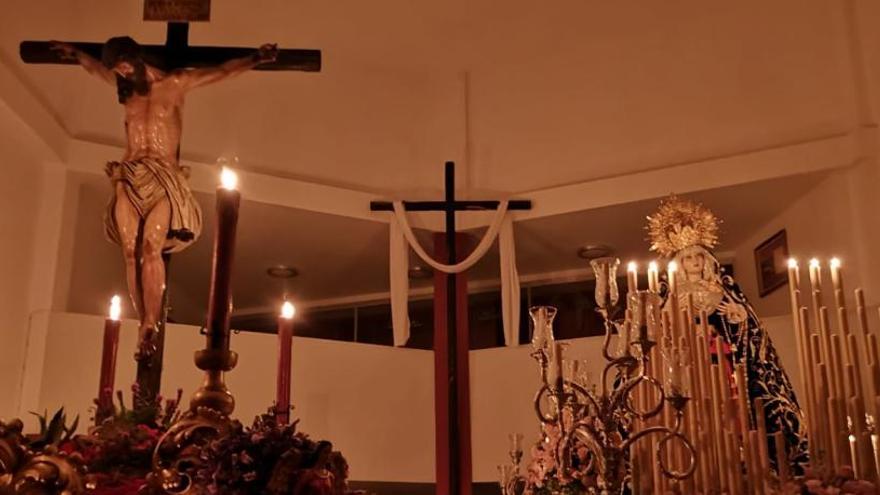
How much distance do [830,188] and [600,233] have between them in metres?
1.88

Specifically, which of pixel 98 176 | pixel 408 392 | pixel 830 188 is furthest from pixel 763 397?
pixel 98 176

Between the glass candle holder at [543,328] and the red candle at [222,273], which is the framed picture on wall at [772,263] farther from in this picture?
the red candle at [222,273]

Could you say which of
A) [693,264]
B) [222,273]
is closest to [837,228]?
[693,264]

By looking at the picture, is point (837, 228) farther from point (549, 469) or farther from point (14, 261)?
point (14, 261)

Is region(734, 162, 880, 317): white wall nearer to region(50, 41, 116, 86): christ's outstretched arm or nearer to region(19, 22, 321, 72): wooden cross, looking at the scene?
region(19, 22, 321, 72): wooden cross

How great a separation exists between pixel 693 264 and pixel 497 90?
2.26m

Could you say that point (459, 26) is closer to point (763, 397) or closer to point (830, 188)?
point (830, 188)

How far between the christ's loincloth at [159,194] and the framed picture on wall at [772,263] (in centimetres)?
529

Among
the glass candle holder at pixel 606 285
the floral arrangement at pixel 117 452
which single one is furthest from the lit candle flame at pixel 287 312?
the glass candle holder at pixel 606 285

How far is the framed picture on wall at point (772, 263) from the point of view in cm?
736

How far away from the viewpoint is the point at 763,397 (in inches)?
217

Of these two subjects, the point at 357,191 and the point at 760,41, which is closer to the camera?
the point at 760,41

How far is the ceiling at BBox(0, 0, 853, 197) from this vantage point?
21.8 feet

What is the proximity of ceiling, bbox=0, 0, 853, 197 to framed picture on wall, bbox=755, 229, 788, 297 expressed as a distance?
101cm
